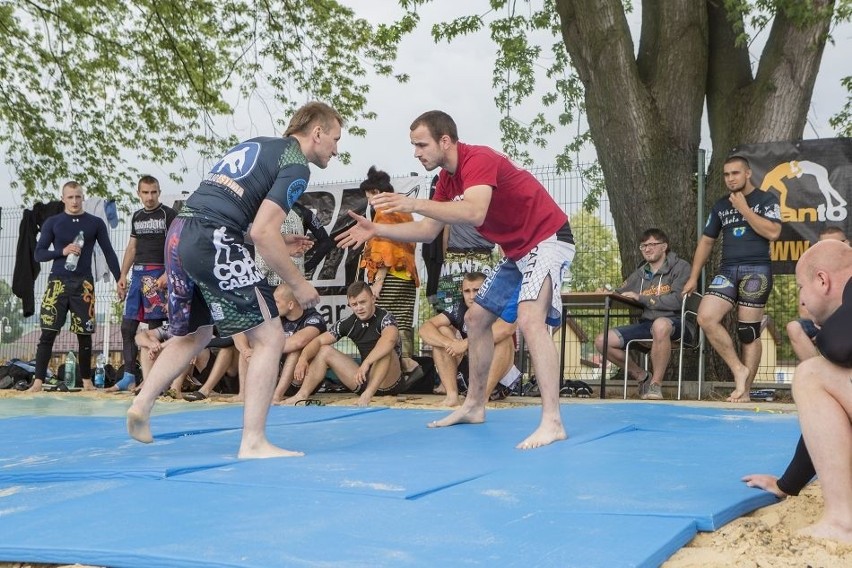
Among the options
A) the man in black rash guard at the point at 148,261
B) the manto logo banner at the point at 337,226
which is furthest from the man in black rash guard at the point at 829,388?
the manto logo banner at the point at 337,226

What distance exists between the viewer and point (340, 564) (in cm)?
213

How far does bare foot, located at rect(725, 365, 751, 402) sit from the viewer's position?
25.6 ft

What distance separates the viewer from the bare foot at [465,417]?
17.9 feet

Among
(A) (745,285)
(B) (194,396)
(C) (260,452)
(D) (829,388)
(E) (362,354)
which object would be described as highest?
(A) (745,285)

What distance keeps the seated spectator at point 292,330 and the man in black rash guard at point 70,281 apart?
256cm

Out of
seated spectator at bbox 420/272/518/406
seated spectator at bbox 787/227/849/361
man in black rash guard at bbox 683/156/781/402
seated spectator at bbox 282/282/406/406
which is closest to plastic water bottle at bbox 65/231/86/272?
seated spectator at bbox 282/282/406/406

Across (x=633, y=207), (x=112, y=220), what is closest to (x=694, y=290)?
(x=633, y=207)

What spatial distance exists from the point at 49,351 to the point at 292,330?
3.23 m

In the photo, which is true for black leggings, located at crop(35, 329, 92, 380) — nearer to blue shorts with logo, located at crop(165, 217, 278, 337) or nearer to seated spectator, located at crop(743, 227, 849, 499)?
blue shorts with logo, located at crop(165, 217, 278, 337)

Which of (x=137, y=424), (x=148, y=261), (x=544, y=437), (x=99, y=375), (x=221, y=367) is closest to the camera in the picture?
(x=137, y=424)

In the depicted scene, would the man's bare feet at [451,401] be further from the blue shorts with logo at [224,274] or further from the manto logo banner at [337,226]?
the blue shorts with logo at [224,274]

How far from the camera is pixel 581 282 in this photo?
10992mm

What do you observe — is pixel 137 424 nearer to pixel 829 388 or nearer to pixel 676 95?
pixel 829 388

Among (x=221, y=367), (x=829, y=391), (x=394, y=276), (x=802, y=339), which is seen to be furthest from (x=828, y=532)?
(x=221, y=367)
